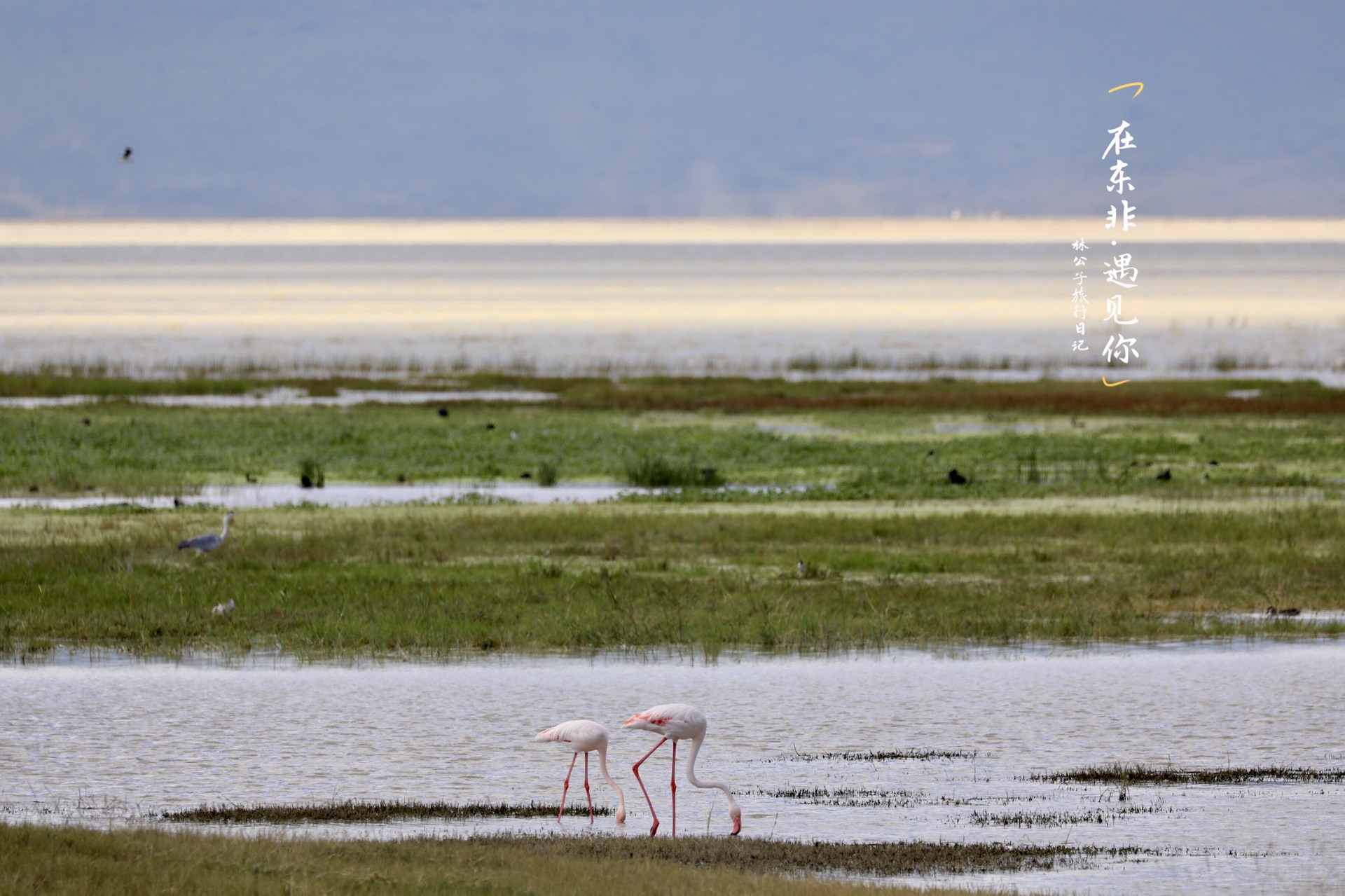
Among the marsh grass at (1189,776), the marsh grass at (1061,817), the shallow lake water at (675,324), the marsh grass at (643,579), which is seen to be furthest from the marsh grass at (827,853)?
the shallow lake water at (675,324)

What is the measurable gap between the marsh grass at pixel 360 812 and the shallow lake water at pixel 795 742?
20cm

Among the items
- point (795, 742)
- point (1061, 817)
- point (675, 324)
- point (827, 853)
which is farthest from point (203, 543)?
point (675, 324)

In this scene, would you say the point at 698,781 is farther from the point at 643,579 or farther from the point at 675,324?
the point at 675,324

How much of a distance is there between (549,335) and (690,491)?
6767 cm

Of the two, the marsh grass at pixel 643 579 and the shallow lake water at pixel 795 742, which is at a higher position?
the marsh grass at pixel 643 579

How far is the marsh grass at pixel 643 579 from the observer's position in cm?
1723

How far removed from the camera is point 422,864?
29.6 feet

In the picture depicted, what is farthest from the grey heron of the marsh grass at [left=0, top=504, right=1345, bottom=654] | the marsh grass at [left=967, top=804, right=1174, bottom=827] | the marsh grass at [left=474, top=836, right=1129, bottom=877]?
the marsh grass at [left=967, top=804, right=1174, bottom=827]

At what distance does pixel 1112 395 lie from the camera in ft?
157

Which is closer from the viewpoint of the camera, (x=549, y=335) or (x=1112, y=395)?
(x=1112, y=395)

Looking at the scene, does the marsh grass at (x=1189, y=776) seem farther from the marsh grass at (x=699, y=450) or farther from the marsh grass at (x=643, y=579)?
the marsh grass at (x=699, y=450)

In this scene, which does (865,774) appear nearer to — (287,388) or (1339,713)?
(1339,713)

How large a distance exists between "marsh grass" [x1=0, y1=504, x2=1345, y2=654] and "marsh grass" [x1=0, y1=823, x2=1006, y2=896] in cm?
696

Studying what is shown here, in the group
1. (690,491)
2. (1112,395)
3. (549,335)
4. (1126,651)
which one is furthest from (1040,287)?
(1126,651)
